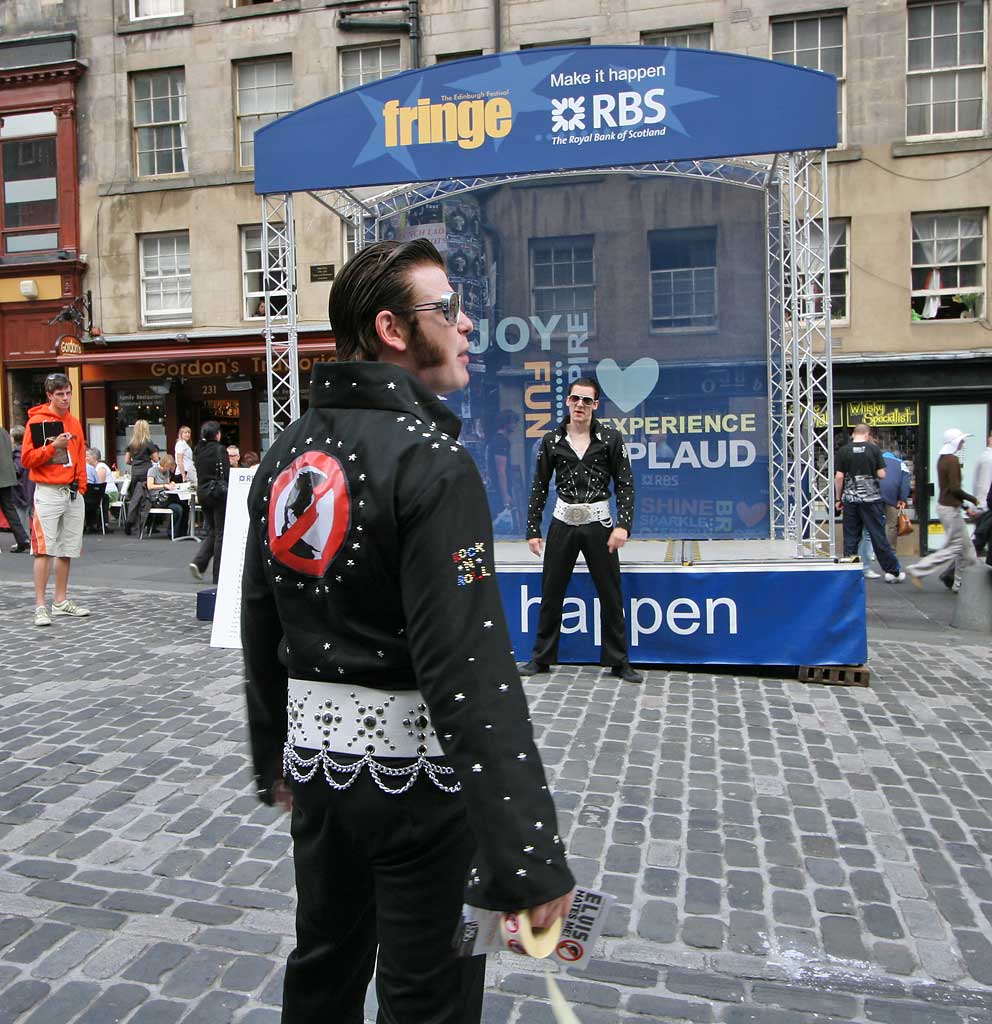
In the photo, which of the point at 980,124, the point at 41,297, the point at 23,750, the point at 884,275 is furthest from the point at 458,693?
the point at 41,297

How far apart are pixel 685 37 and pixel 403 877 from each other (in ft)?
57.5

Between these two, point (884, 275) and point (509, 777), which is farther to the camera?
point (884, 275)

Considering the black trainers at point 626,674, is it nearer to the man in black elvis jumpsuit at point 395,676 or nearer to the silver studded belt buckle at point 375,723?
the man in black elvis jumpsuit at point 395,676

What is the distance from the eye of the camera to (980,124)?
15.5 meters

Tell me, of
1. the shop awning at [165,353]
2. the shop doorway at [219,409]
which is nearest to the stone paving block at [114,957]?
the shop awning at [165,353]

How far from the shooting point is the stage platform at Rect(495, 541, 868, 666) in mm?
6270

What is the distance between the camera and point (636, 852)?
11.9 ft

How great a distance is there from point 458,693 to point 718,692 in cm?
482

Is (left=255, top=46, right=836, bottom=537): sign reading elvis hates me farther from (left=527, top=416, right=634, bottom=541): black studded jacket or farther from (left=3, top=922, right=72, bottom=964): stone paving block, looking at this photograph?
(left=3, top=922, right=72, bottom=964): stone paving block

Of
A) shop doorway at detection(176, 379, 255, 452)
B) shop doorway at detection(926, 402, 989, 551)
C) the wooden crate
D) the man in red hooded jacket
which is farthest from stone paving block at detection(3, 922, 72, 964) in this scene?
shop doorway at detection(176, 379, 255, 452)

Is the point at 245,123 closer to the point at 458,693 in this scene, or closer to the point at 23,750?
the point at 23,750

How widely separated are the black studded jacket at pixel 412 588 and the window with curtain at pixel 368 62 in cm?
1814

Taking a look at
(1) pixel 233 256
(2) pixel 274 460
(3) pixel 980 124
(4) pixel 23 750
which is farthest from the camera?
(1) pixel 233 256

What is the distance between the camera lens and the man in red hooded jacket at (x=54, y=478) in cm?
768
